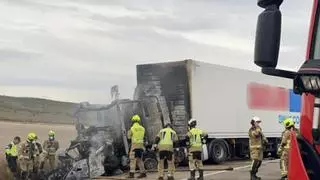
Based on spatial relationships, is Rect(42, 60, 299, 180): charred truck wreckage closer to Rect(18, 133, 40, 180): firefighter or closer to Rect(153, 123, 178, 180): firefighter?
Rect(18, 133, 40, 180): firefighter

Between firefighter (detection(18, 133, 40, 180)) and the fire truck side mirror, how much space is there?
48.8 feet

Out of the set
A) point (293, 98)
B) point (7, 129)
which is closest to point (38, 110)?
point (7, 129)

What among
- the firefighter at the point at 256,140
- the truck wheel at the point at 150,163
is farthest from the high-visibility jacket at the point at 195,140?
the truck wheel at the point at 150,163

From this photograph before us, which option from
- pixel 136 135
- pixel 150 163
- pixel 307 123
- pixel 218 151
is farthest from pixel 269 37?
pixel 218 151

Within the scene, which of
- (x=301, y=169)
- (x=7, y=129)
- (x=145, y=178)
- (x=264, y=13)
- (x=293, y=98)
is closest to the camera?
(x=264, y=13)

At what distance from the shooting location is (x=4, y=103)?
90188 mm

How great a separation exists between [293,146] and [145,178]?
12.6 metres

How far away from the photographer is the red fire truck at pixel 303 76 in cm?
363

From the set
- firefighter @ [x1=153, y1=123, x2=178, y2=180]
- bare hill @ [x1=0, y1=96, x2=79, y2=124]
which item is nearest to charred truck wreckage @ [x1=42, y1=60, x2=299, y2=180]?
firefighter @ [x1=153, y1=123, x2=178, y2=180]

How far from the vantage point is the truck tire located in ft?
66.2

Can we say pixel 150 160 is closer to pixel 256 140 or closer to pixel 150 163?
pixel 150 163

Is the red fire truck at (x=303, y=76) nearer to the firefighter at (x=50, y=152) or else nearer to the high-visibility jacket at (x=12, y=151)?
the firefighter at (x=50, y=152)

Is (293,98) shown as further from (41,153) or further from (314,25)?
(314,25)

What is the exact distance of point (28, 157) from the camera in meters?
17.7
